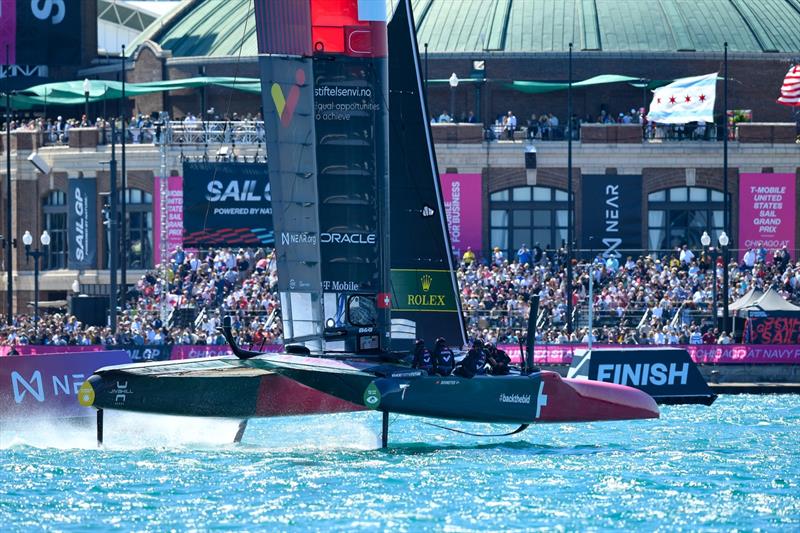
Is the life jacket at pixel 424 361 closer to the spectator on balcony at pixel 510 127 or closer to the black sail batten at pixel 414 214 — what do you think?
the black sail batten at pixel 414 214

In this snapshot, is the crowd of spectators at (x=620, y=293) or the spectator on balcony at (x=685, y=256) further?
the spectator on balcony at (x=685, y=256)

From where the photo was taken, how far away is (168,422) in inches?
1325

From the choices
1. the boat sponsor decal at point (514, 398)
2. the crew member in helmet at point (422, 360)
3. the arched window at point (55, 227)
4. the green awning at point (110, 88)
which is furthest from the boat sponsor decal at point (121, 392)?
the arched window at point (55, 227)

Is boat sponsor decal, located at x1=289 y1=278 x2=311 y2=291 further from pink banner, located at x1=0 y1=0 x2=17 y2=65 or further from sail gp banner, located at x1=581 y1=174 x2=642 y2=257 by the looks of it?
pink banner, located at x1=0 y1=0 x2=17 y2=65

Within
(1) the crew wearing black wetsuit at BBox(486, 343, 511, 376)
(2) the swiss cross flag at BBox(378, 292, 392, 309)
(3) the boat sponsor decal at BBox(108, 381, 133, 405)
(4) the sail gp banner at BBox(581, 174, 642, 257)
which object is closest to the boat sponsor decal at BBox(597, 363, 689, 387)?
(1) the crew wearing black wetsuit at BBox(486, 343, 511, 376)

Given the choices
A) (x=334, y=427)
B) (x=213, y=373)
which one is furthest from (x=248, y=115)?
(x=213, y=373)

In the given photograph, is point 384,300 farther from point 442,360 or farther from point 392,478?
point 392,478

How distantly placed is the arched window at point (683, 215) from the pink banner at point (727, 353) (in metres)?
13.3

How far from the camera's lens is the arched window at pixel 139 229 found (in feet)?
210

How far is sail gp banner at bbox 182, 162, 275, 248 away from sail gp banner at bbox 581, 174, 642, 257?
1173 centimetres

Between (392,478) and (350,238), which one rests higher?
(350,238)

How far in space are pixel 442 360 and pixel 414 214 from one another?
15.8 feet

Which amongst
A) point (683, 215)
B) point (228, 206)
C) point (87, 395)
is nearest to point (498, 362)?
point (87, 395)

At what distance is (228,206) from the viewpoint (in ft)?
187
